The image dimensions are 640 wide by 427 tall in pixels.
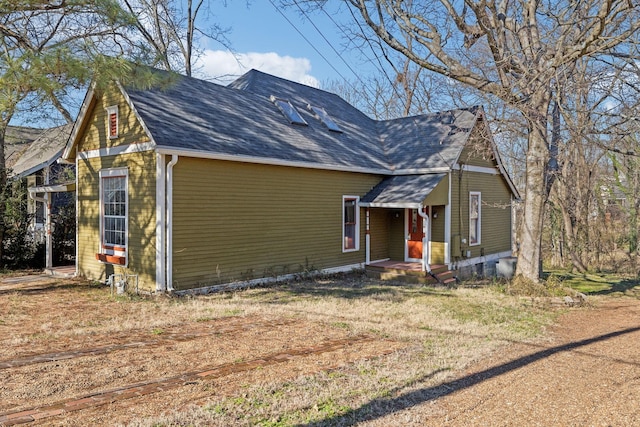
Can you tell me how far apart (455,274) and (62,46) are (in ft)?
39.0

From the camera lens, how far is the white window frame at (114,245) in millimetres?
10726

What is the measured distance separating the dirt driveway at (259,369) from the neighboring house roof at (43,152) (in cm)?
1163

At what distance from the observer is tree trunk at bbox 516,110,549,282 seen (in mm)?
11359

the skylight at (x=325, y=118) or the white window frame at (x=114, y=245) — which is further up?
the skylight at (x=325, y=118)

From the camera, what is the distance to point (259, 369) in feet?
18.0

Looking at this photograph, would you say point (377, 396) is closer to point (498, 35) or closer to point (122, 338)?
point (122, 338)

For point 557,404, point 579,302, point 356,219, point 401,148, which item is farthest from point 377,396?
Result: point 401,148

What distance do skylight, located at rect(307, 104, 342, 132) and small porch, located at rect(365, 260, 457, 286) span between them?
4804 millimetres

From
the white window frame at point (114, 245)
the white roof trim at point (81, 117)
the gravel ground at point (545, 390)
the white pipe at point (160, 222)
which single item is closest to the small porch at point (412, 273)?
the gravel ground at point (545, 390)

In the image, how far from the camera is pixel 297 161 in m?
12.0

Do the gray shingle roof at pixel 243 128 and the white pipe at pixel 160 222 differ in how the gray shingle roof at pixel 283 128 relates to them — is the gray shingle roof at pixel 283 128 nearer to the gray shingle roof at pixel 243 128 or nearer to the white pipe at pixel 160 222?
the gray shingle roof at pixel 243 128

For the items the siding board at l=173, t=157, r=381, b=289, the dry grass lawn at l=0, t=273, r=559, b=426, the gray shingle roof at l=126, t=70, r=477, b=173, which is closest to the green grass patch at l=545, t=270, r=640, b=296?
the dry grass lawn at l=0, t=273, r=559, b=426

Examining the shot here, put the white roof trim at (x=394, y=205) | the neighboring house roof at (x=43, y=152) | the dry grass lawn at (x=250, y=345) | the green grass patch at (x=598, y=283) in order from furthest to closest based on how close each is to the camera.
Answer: the neighboring house roof at (x=43, y=152)
the white roof trim at (x=394, y=205)
the green grass patch at (x=598, y=283)
the dry grass lawn at (x=250, y=345)

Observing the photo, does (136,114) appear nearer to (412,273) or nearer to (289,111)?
(289,111)
